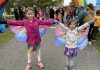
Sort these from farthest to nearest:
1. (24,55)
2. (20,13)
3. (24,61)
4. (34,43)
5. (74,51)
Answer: (20,13) → (24,55) → (24,61) → (34,43) → (74,51)

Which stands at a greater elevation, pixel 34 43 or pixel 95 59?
pixel 34 43

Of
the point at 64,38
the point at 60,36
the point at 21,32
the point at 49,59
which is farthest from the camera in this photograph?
the point at 49,59

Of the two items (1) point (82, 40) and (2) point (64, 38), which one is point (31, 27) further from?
(1) point (82, 40)

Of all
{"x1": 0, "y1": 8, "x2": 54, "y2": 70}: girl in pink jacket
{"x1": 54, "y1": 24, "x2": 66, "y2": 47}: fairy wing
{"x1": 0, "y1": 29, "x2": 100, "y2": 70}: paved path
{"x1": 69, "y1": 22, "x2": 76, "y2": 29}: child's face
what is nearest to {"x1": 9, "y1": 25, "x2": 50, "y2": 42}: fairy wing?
{"x1": 0, "y1": 8, "x2": 54, "y2": 70}: girl in pink jacket

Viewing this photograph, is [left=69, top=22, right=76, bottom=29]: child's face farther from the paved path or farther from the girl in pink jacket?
the paved path

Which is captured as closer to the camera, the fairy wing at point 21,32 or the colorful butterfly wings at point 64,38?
the colorful butterfly wings at point 64,38

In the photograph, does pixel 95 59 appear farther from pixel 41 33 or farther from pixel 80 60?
pixel 41 33

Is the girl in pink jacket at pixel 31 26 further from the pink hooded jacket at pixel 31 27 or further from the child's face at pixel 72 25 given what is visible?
the child's face at pixel 72 25

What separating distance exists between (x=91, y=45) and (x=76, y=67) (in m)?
4.47

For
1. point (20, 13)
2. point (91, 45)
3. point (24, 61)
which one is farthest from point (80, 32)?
point (20, 13)

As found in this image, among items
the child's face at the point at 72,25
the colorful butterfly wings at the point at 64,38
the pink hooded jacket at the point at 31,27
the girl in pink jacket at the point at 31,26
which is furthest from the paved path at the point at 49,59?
the child's face at the point at 72,25

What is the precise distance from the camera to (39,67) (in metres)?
8.15

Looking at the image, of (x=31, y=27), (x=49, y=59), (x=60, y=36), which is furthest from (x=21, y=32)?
(x=49, y=59)

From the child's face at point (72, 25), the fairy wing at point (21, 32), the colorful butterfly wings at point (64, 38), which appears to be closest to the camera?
the child's face at point (72, 25)
